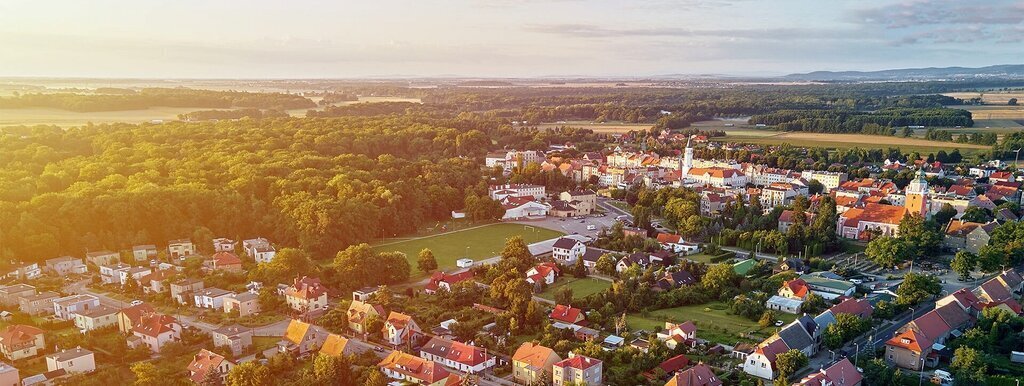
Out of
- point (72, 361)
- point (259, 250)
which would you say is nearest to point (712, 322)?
point (72, 361)

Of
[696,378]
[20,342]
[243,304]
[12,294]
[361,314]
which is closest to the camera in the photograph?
[696,378]

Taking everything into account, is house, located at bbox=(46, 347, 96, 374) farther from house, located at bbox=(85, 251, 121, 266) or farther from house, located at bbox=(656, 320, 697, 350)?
house, located at bbox=(656, 320, 697, 350)

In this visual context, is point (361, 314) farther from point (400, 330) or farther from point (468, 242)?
point (468, 242)

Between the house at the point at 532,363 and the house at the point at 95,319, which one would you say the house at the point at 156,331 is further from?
the house at the point at 532,363

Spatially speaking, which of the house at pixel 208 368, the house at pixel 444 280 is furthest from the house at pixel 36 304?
the house at pixel 444 280

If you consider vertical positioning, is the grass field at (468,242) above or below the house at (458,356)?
below

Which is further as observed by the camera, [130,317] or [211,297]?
[211,297]

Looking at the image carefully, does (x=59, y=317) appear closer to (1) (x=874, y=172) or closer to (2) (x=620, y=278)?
(2) (x=620, y=278)
